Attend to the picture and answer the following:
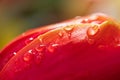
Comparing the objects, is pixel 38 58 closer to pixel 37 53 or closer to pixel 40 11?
pixel 37 53

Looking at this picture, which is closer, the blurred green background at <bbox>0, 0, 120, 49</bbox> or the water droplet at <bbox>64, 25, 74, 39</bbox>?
the water droplet at <bbox>64, 25, 74, 39</bbox>

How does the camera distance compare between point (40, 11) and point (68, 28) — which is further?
point (40, 11)

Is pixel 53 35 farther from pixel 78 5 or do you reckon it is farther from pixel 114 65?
pixel 78 5

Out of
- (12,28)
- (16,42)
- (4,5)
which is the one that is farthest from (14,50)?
(4,5)

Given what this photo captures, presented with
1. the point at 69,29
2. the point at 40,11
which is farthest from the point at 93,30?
the point at 40,11

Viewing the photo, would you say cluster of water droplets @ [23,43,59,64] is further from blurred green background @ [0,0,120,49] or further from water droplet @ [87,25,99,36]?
blurred green background @ [0,0,120,49]

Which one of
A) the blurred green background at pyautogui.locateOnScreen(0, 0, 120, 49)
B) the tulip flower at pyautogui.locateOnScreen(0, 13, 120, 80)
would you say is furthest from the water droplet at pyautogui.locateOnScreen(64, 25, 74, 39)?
the blurred green background at pyautogui.locateOnScreen(0, 0, 120, 49)
